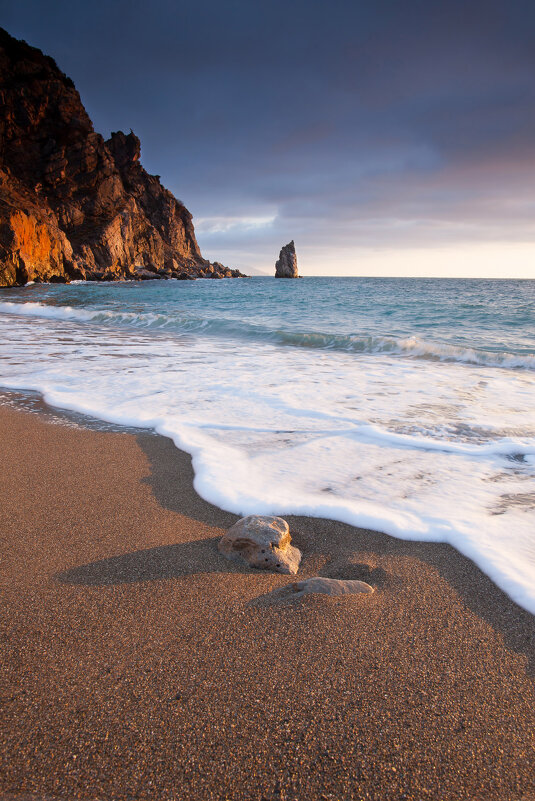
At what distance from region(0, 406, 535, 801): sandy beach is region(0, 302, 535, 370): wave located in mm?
7149

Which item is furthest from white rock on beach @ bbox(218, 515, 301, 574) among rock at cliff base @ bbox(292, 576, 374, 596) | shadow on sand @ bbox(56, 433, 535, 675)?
rock at cliff base @ bbox(292, 576, 374, 596)

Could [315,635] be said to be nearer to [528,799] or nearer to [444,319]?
[528,799]

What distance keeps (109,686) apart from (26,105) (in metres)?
70.0

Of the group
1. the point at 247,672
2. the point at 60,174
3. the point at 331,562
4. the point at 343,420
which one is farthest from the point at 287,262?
the point at 247,672

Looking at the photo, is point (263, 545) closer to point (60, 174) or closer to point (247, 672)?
point (247, 672)

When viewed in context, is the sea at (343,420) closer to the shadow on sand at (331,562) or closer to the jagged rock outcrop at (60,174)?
the shadow on sand at (331,562)

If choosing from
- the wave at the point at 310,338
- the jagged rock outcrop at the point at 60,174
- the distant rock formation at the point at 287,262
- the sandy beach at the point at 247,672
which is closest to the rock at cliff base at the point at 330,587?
the sandy beach at the point at 247,672

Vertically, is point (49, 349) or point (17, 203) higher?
point (17, 203)

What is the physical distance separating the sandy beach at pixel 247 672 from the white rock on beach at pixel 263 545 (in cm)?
6

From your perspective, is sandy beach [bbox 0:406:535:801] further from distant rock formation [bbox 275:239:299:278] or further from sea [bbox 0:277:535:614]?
distant rock formation [bbox 275:239:299:278]

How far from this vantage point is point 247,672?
130 centimetres

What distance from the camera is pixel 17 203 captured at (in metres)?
38.3

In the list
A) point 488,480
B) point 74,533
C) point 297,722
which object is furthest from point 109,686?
point 488,480

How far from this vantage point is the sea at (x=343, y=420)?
2.39 m
